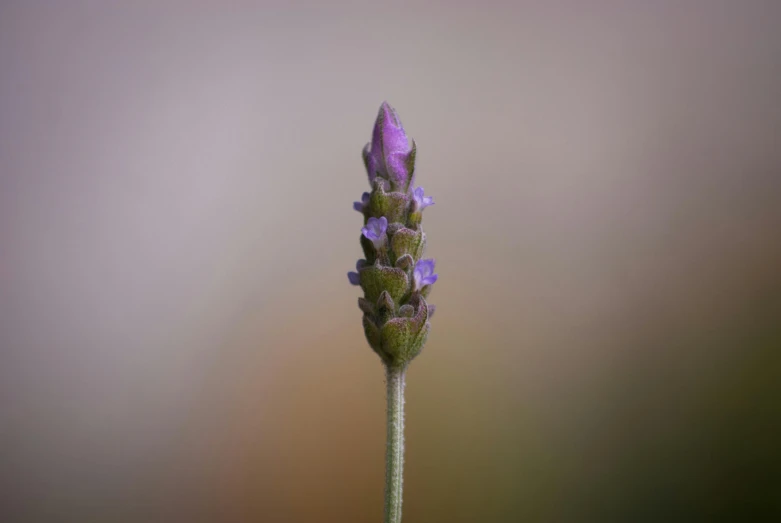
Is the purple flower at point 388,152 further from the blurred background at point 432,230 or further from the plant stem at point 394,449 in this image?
the blurred background at point 432,230

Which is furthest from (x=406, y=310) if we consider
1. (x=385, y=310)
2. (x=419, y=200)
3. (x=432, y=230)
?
(x=432, y=230)

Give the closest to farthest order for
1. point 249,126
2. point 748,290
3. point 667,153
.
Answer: point 748,290, point 667,153, point 249,126

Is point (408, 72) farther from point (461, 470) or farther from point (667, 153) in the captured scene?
point (461, 470)

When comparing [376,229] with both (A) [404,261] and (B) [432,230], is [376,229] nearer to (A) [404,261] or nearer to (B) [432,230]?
(A) [404,261]

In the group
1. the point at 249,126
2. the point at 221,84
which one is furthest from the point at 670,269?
the point at 221,84

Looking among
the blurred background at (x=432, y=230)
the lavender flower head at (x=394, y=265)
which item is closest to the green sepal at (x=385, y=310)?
the lavender flower head at (x=394, y=265)
